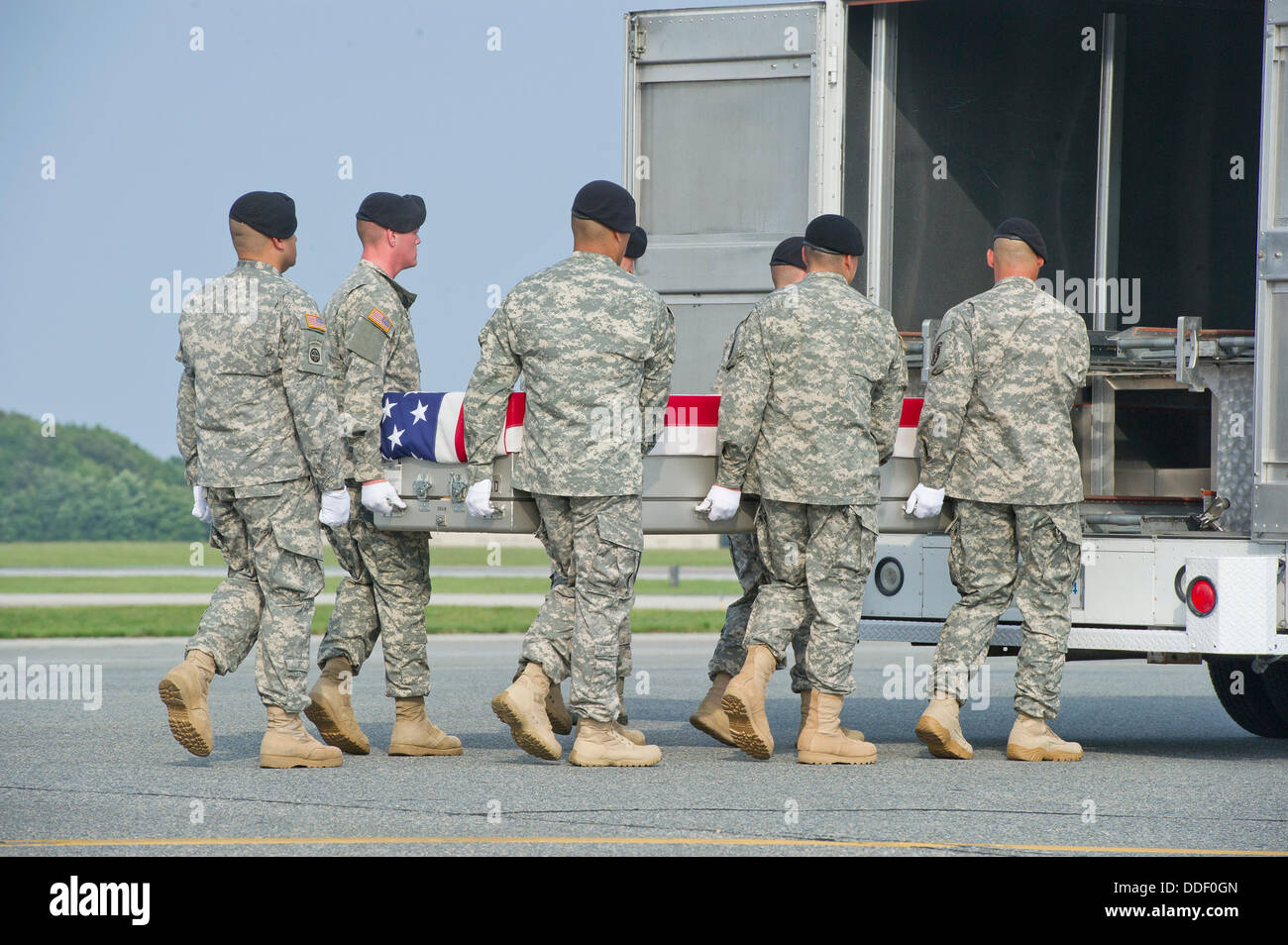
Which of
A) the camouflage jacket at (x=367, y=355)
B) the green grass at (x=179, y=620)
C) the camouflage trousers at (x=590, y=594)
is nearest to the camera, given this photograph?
Answer: the camouflage trousers at (x=590, y=594)

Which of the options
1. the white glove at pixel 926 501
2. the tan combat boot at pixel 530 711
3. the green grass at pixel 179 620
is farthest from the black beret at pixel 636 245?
the green grass at pixel 179 620

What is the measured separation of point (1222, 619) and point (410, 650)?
3.13 metres

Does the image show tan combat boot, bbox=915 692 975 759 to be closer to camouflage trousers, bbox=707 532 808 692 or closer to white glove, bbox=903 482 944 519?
camouflage trousers, bbox=707 532 808 692

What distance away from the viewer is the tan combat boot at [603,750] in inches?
250

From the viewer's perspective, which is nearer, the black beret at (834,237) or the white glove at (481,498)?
the white glove at (481,498)

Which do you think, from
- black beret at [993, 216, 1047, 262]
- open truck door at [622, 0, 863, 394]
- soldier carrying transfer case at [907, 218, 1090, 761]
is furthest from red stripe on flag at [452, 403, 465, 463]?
black beret at [993, 216, 1047, 262]

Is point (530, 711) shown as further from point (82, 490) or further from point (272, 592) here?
point (82, 490)

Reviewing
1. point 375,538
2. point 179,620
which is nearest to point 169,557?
point 179,620

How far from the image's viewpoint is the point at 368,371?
6.59 metres

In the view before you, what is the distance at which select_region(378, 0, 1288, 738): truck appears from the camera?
6512mm

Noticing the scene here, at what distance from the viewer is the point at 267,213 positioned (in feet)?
21.2

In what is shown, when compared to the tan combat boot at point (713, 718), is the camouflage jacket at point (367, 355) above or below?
above

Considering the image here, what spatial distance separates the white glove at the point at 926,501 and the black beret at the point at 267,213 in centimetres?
267

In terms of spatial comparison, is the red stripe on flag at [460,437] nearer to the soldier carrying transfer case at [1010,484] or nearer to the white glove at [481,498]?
the white glove at [481,498]
